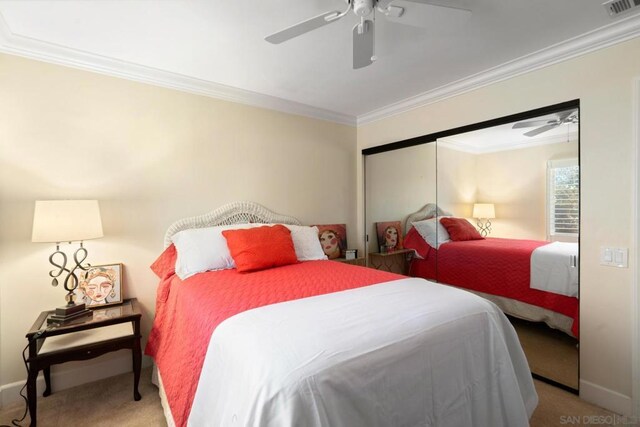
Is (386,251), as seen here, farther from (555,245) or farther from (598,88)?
(598,88)

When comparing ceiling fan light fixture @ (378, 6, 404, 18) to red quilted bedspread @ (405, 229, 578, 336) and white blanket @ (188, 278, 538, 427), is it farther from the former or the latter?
red quilted bedspread @ (405, 229, 578, 336)

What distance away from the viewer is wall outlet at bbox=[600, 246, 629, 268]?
191 centimetres

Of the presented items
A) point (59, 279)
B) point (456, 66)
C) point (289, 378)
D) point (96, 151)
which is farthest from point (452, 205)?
point (59, 279)

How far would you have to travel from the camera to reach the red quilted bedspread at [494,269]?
2.26m

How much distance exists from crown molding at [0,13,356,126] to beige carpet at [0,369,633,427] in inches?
93.3

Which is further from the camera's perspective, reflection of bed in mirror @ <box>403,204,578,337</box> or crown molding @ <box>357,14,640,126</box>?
reflection of bed in mirror @ <box>403,204,578,337</box>

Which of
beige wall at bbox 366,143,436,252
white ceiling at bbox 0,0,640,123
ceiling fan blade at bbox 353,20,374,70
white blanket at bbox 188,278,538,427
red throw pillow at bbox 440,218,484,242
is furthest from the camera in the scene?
beige wall at bbox 366,143,436,252

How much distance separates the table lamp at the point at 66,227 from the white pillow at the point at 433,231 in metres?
2.73

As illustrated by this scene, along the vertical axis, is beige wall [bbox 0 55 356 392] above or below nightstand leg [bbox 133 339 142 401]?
above

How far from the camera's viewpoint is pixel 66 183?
2.21 metres

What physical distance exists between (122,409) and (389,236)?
2.79 metres

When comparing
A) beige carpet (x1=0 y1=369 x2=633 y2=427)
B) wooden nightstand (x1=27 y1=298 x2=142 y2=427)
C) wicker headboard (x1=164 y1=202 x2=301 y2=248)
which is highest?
wicker headboard (x1=164 y1=202 x2=301 y2=248)

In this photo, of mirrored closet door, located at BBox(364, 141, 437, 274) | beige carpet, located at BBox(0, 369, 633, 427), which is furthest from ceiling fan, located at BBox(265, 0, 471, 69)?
beige carpet, located at BBox(0, 369, 633, 427)

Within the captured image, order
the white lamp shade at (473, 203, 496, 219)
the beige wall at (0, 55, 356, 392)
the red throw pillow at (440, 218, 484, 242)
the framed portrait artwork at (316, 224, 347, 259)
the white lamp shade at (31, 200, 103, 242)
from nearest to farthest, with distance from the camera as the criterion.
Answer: the white lamp shade at (31, 200, 103, 242), the beige wall at (0, 55, 356, 392), the white lamp shade at (473, 203, 496, 219), the red throw pillow at (440, 218, 484, 242), the framed portrait artwork at (316, 224, 347, 259)
